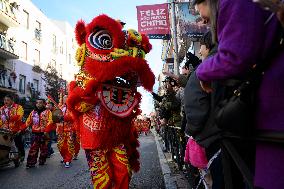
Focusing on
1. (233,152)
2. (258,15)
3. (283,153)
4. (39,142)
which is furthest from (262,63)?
(39,142)

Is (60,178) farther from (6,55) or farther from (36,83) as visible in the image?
(36,83)

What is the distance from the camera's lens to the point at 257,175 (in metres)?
1.71

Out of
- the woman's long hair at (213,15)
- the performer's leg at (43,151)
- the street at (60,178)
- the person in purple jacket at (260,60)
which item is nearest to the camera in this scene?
the person in purple jacket at (260,60)

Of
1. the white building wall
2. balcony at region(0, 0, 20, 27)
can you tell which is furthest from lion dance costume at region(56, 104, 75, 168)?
the white building wall

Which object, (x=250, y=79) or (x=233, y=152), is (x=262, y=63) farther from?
(x=233, y=152)

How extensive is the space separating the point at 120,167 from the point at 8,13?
2721 centimetres

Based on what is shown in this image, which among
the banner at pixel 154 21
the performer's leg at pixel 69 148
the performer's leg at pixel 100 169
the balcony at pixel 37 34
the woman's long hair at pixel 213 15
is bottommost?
the performer's leg at pixel 69 148

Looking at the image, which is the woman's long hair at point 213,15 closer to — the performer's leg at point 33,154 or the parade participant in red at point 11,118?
the performer's leg at point 33,154

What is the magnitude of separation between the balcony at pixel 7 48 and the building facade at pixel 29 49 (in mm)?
289

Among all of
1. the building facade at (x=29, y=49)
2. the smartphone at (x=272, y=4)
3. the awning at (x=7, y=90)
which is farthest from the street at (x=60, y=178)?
the awning at (x=7, y=90)

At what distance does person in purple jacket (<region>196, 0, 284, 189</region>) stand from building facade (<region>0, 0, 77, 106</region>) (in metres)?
26.4

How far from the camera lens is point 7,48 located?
28859 mm

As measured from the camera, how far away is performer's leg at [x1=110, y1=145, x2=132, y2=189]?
4.52 metres

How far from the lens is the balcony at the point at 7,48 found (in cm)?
2822
